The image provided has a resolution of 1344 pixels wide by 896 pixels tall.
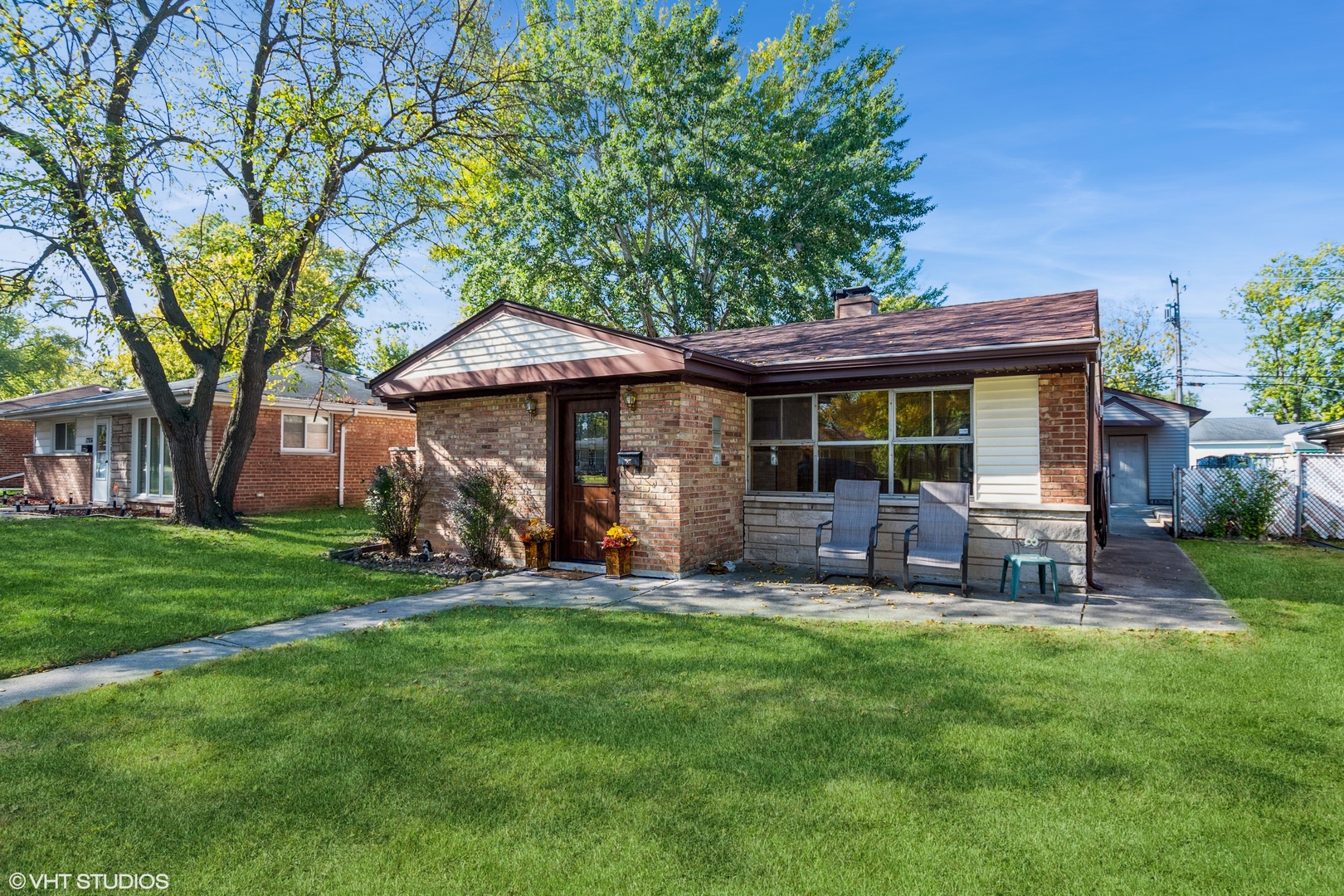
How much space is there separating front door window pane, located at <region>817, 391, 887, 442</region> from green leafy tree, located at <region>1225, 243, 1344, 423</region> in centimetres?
3195

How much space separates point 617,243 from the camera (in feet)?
70.2

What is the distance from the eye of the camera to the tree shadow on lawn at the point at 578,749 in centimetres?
277

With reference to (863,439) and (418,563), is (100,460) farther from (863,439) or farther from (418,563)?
(863,439)

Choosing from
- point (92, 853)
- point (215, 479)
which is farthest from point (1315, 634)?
point (215, 479)

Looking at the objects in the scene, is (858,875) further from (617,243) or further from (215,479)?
(617,243)

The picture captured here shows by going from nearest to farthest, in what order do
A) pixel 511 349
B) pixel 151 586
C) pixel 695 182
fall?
pixel 151 586, pixel 511 349, pixel 695 182

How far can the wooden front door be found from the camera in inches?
350

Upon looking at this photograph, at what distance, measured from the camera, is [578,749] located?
3465 millimetres

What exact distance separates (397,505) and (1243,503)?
1424cm

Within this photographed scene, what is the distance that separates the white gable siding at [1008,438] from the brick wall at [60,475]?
2291cm

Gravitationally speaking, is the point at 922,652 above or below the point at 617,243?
below

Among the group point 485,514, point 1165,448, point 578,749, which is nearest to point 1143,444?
point 1165,448

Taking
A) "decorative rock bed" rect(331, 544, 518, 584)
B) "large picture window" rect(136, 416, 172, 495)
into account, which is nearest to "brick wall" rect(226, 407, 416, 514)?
"large picture window" rect(136, 416, 172, 495)

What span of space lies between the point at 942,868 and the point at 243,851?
2632 mm
